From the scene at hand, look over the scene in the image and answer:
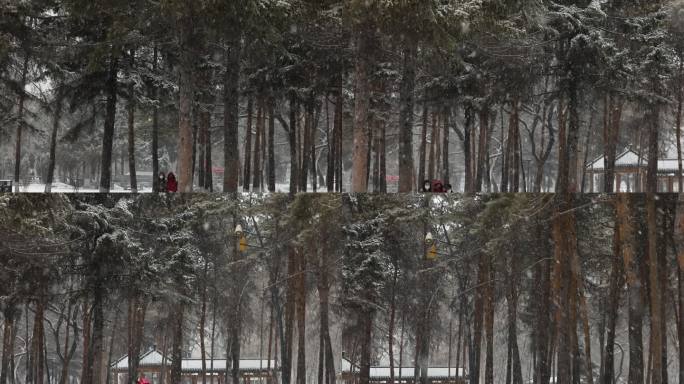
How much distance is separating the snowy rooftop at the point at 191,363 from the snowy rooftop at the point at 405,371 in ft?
4.21

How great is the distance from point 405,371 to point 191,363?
12.1ft

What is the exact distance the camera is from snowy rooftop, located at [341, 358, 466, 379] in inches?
571

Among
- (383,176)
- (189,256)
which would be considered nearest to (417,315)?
(189,256)

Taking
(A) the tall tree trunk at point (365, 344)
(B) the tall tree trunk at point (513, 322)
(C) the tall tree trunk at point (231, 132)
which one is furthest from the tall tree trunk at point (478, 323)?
(C) the tall tree trunk at point (231, 132)

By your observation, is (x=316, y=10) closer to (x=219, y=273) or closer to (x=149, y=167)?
(x=219, y=273)

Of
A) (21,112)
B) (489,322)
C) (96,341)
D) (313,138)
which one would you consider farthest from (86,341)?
(313,138)

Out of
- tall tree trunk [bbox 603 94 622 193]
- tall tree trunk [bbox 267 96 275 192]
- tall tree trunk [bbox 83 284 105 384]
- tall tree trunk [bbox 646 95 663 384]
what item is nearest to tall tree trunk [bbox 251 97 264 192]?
tall tree trunk [bbox 267 96 275 192]

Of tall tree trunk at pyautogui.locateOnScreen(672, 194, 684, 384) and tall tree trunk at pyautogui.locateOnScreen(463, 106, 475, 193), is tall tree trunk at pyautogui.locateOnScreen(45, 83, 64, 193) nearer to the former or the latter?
tall tree trunk at pyautogui.locateOnScreen(463, 106, 475, 193)

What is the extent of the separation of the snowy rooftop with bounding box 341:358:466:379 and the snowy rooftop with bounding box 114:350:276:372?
1282 mm

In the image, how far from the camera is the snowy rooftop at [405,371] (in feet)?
47.6

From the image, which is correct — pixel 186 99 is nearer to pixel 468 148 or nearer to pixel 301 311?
pixel 301 311

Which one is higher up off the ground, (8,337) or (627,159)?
(627,159)

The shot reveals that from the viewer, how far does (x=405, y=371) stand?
14531 millimetres

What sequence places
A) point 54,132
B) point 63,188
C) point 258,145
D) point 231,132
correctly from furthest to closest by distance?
point 63,188, point 258,145, point 54,132, point 231,132
